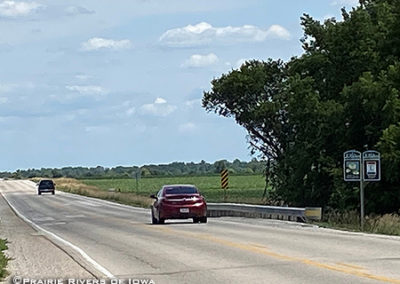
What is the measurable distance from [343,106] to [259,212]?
24.0ft

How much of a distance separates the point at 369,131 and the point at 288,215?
7.32 m

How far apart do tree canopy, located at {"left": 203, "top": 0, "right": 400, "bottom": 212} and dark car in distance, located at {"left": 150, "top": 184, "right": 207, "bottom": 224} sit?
7441 millimetres

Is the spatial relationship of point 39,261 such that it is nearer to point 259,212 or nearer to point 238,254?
point 238,254

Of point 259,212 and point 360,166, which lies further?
point 259,212

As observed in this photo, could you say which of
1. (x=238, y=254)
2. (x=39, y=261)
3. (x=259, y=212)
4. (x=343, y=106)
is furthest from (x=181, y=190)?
(x=39, y=261)

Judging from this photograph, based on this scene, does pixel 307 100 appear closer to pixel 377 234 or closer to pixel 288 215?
pixel 288 215

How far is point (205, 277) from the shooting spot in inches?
636

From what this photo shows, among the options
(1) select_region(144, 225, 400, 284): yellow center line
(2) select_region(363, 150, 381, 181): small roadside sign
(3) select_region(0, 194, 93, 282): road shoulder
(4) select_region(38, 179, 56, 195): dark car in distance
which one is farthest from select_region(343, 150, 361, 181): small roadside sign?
(4) select_region(38, 179, 56, 195): dark car in distance

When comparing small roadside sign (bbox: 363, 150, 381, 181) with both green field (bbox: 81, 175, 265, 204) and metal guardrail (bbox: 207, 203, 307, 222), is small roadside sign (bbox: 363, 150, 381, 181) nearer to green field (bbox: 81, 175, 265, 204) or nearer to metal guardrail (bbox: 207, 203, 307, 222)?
metal guardrail (bbox: 207, 203, 307, 222)

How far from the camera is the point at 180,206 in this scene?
1369 inches

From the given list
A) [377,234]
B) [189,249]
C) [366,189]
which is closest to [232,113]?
[366,189]

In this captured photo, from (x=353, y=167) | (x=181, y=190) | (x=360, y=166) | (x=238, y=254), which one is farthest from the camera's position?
(x=181, y=190)

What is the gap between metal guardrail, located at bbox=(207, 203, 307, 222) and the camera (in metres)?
34.5

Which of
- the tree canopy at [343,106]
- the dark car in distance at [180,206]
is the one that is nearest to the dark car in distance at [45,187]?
the tree canopy at [343,106]
